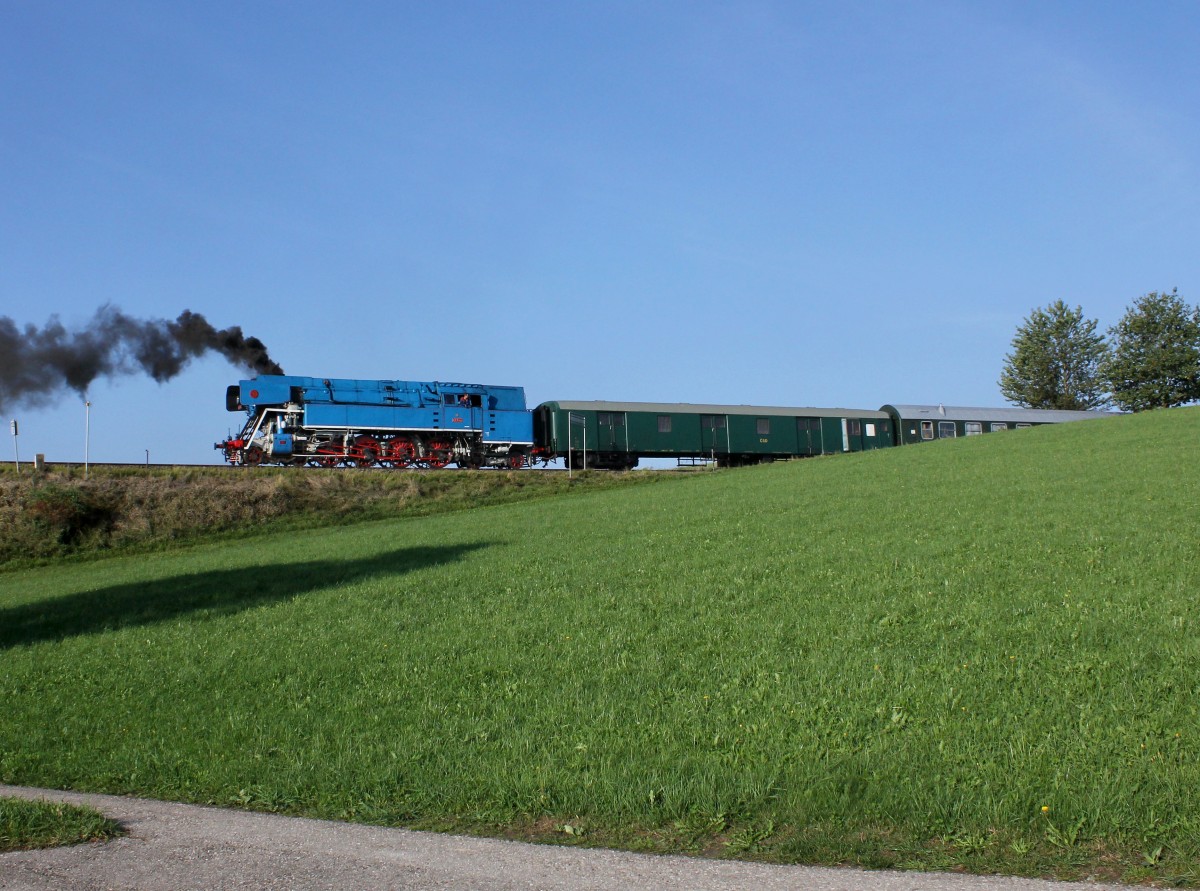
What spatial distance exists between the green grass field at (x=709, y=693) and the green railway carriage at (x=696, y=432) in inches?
985

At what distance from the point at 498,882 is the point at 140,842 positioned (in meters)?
2.48

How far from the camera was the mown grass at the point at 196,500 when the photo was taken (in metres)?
28.5

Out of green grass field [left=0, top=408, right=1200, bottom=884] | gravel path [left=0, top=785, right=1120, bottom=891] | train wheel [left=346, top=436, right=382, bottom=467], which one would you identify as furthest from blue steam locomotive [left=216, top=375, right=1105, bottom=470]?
gravel path [left=0, top=785, right=1120, bottom=891]

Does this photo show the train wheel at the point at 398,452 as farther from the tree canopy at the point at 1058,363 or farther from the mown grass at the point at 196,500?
the tree canopy at the point at 1058,363

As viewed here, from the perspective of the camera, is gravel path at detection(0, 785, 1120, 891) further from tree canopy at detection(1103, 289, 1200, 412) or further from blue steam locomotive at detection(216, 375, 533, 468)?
tree canopy at detection(1103, 289, 1200, 412)

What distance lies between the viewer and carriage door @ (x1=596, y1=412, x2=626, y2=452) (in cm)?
4291

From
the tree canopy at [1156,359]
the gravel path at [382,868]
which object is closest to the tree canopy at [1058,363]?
the tree canopy at [1156,359]

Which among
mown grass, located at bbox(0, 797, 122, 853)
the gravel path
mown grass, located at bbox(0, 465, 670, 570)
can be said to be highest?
mown grass, located at bbox(0, 465, 670, 570)

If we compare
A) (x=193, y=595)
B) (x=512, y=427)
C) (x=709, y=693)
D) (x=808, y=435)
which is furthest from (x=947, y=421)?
(x=709, y=693)

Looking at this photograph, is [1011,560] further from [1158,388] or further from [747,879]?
[1158,388]

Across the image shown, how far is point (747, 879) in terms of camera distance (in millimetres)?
5375

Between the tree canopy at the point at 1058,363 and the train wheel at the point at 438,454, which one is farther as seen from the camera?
the tree canopy at the point at 1058,363

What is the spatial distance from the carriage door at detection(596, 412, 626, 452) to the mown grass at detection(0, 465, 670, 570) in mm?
5345

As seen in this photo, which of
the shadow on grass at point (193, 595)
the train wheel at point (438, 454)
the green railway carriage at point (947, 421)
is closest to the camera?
the shadow on grass at point (193, 595)
